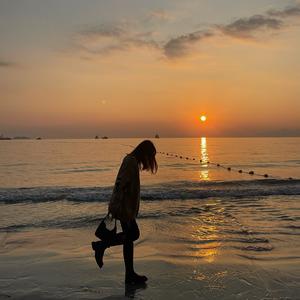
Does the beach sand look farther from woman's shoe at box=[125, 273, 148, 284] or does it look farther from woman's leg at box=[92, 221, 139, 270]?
woman's leg at box=[92, 221, 139, 270]

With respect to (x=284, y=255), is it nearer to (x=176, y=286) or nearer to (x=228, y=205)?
(x=176, y=286)

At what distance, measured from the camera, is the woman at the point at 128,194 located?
19.5 ft

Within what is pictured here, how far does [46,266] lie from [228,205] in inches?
381

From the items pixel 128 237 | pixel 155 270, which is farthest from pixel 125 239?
pixel 155 270

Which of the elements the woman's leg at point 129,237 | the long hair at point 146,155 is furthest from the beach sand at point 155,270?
the long hair at point 146,155

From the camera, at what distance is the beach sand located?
5.92 meters

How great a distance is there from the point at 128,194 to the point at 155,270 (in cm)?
180

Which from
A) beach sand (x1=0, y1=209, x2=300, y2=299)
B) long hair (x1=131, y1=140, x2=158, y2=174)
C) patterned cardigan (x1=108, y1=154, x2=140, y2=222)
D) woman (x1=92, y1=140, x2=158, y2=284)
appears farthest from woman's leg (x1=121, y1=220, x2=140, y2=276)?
long hair (x1=131, y1=140, x2=158, y2=174)

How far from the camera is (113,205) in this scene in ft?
19.7

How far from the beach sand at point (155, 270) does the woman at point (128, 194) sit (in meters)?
0.57

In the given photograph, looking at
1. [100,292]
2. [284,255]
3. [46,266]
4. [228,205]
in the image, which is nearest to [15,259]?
[46,266]

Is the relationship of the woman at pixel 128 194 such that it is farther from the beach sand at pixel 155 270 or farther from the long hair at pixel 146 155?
the beach sand at pixel 155 270

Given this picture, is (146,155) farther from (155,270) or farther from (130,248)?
(155,270)

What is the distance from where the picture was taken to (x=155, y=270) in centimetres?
704
